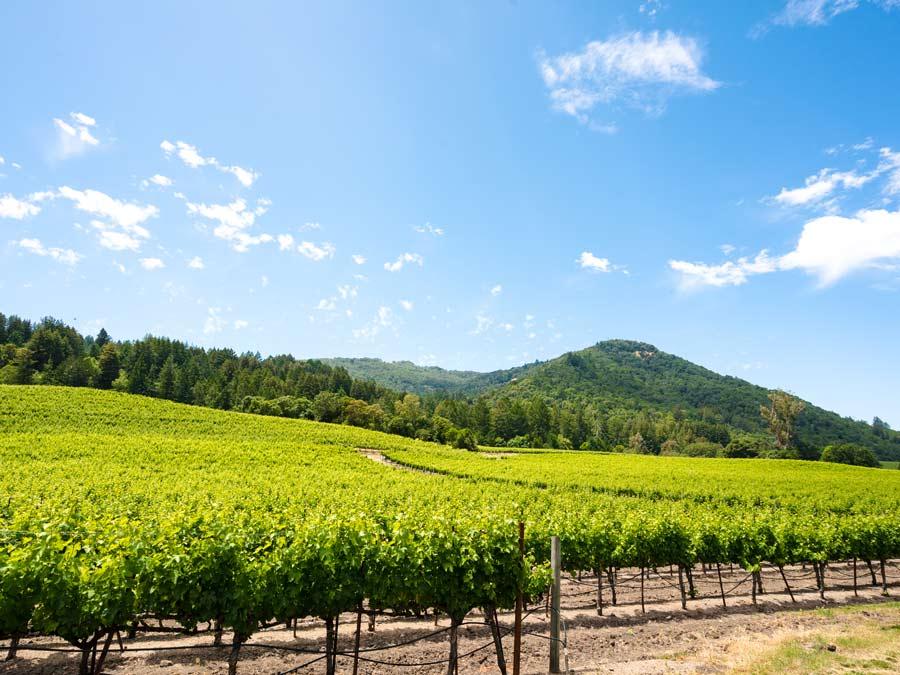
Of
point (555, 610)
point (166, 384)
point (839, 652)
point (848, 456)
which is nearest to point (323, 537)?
point (555, 610)

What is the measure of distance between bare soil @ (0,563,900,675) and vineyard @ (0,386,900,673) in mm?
708

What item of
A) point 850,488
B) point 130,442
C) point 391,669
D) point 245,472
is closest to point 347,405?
point 130,442

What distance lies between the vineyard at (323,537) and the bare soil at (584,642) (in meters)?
0.71

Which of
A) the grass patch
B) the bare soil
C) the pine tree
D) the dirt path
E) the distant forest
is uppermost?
the pine tree

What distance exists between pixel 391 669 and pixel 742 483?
1972 inches

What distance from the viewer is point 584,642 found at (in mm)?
12625

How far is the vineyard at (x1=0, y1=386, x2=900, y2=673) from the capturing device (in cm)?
796

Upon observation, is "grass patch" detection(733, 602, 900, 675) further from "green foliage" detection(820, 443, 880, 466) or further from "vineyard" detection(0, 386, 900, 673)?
"green foliage" detection(820, 443, 880, 466)

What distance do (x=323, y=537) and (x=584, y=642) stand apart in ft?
28.0

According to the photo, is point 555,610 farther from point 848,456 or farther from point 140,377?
point 140,377

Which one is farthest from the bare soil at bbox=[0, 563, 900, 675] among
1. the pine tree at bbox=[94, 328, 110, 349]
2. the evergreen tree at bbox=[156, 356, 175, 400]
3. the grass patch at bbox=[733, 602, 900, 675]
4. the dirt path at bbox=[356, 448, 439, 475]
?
the pine tree at bbox=[94, 328, 110, 349]

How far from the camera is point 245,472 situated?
124 feet

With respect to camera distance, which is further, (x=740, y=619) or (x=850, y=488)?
(x=850, y=488)

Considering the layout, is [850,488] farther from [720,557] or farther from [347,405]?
[347,405]
